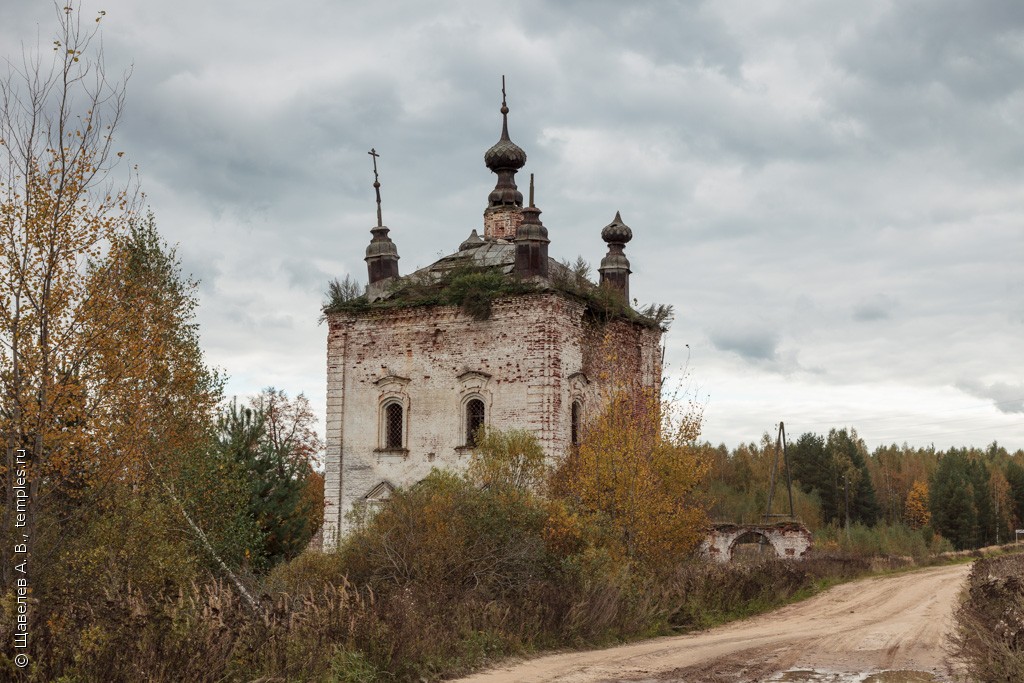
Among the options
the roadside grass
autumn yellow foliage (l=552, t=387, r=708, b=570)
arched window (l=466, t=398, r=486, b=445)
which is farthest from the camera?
arched window (l=466, t=398, r=486, b=445)

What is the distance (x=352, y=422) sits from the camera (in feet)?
79.4

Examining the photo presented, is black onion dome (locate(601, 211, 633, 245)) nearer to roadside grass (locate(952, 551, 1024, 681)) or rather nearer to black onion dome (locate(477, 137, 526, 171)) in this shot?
black onion dome (locate(477, 137, 526, 171))

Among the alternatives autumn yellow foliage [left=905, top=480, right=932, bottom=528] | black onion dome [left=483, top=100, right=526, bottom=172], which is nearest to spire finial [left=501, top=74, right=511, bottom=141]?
black onion dome [left=483, top=100, right=526, bottom=172]

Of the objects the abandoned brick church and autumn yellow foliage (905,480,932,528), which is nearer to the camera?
the abandoned brick church

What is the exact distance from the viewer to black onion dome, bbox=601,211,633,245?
2677 centimetres

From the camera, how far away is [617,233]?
2680cm

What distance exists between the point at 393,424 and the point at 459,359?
244 centimetres

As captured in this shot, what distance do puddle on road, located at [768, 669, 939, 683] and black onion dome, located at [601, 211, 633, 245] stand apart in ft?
52.9

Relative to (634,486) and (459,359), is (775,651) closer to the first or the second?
(634,486)

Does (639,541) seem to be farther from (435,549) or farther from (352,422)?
(352,422)

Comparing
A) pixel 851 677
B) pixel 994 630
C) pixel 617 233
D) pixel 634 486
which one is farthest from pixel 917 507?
pixel 994 630

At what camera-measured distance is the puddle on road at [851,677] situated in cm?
1151

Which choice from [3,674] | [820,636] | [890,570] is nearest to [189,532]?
[3,674]

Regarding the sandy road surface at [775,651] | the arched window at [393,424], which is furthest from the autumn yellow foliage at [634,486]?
the arched window at [393,424]
